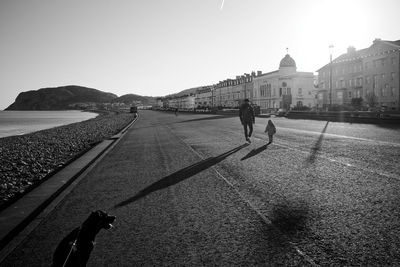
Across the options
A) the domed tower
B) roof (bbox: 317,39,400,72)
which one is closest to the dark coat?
roof (bbox: 317,39,400,72)

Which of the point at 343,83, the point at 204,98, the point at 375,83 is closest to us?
the point at 375,83

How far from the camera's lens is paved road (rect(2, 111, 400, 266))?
11.8 ft

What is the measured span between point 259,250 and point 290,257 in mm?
372

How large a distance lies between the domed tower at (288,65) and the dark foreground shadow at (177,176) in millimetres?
70835

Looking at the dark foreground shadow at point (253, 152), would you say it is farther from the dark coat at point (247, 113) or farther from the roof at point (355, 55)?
the roof at point (355, 55)

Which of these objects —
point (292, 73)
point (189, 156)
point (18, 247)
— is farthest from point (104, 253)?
point (292, 73)

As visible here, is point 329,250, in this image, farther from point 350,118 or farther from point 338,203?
point 350,118

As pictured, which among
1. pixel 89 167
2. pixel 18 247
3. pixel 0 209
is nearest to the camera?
pixel 18 247

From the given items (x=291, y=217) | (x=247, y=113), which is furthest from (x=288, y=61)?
(x=291, y=217)

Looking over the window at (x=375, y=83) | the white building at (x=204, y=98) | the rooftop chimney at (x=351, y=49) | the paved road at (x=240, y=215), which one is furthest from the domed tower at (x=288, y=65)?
the paved road at (x=240, y=215)

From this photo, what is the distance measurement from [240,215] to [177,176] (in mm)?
3351

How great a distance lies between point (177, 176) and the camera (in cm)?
798

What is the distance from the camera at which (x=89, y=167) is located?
10.1 meters

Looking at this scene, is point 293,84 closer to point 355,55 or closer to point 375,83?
point 355,55
